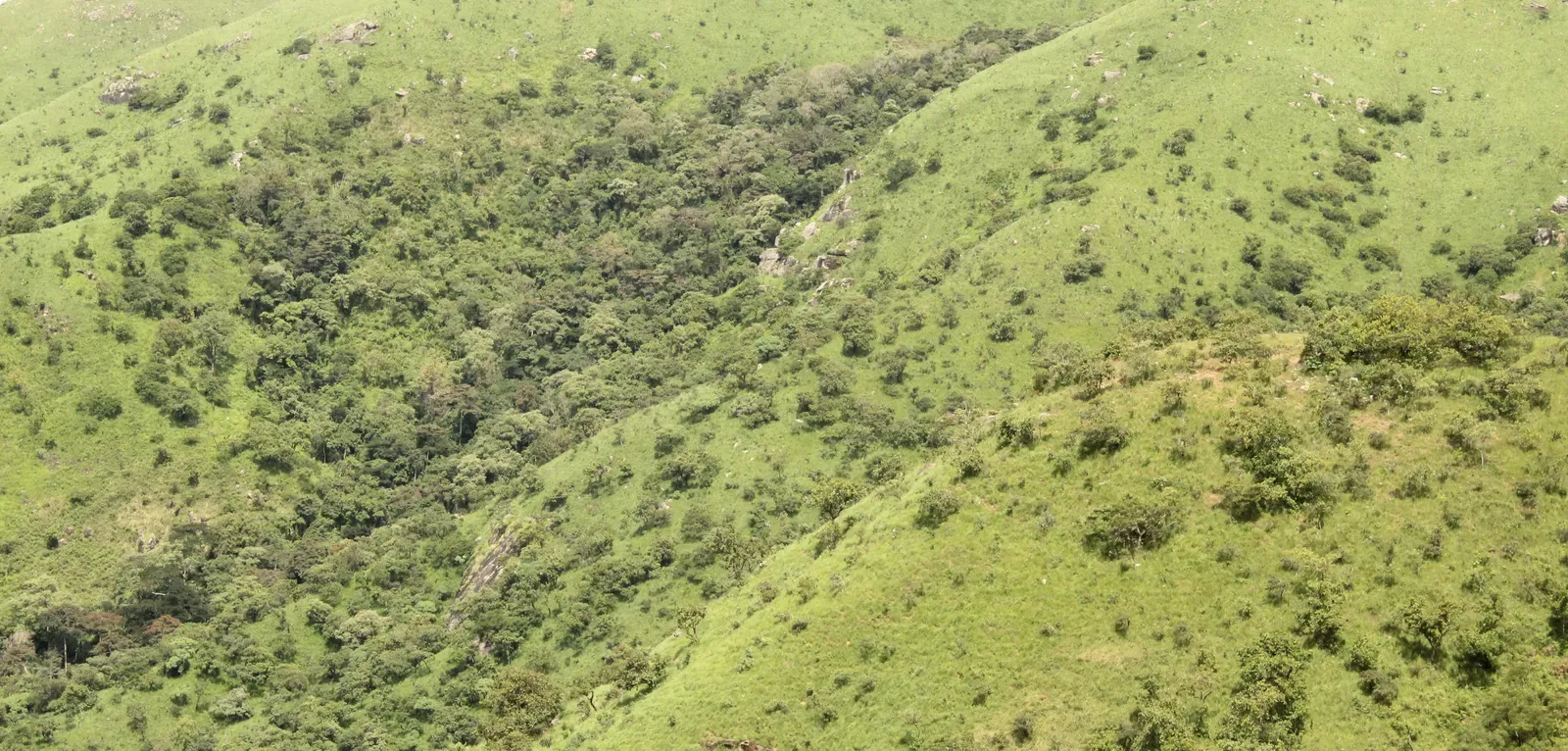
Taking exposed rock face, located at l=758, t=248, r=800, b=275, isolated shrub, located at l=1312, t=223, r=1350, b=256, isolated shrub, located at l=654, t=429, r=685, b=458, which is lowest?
exposed rock face, located at l=758, t=248, r=800, b=275

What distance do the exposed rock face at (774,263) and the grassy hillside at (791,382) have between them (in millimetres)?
1589

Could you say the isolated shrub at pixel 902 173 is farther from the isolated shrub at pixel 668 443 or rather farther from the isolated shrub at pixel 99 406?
the isolated shrub at pixel 99 406

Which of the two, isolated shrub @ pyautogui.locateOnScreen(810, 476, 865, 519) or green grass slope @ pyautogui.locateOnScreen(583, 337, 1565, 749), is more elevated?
green grass slope @ pyautogui.locateOnScreen(583, 337, 1565, 749)

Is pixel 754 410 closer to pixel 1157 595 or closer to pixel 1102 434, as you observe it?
pixel 1102 434

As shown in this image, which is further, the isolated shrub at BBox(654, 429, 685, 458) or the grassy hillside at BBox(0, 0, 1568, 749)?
the isolated shrub at BBox(654, 429, 685, 458)

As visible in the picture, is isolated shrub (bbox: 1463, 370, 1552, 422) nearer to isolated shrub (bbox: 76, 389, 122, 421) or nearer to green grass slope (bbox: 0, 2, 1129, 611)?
green grass slope (bbox: 0, 2, 1129, 611)

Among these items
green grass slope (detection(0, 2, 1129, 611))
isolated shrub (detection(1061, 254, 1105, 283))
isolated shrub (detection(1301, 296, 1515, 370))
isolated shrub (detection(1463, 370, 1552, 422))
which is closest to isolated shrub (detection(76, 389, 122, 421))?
green grass slope (detection(0, 2, 1129, 611))

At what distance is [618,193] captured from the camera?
162 metres

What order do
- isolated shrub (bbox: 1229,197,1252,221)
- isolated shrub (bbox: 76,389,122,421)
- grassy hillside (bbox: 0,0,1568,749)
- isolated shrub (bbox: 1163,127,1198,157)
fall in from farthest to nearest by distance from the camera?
isolated shrub (bbox: 1163,127,1198,157) → isolated shrub (bbox: 76,389,122,421) → isolated shrub (bbox: 1229,197,1252,221) → grassy hillside (bbox: 0,0,1568,749)

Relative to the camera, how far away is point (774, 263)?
474 ft

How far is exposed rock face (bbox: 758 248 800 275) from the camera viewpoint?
14125 centimetres

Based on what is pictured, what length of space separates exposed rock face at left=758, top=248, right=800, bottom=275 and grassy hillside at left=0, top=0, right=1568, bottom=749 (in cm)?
159

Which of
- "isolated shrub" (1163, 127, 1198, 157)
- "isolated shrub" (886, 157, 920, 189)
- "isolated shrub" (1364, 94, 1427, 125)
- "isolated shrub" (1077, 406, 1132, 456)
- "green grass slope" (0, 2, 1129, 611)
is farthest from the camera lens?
"isolated shrub" (886, 157, 920, 189)

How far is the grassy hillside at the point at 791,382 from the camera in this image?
191 feet
